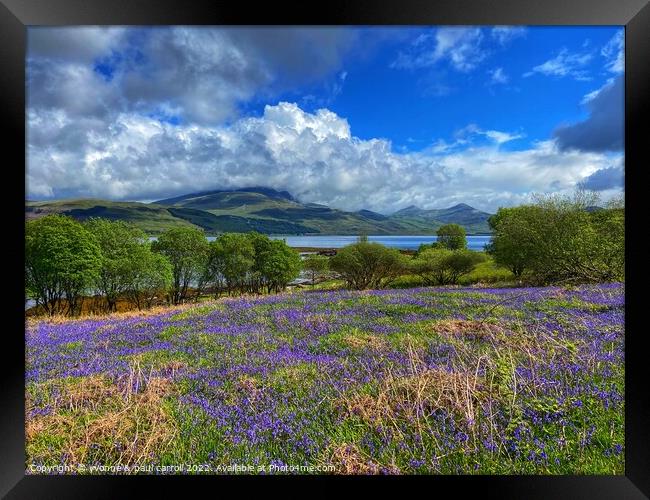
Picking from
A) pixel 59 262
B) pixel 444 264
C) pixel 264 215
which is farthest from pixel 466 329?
pixel 59 262

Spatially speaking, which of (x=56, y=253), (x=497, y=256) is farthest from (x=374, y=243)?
(x=56, y=253)

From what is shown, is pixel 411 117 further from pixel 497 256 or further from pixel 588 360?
pixel 497 256

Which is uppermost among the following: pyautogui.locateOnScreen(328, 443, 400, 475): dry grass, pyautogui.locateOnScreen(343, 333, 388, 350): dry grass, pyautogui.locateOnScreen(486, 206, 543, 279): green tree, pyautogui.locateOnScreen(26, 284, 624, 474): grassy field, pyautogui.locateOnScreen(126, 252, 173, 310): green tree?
pyautogui.locateOnScreen(486, 206, 543, 279): green tree

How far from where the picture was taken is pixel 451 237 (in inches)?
302

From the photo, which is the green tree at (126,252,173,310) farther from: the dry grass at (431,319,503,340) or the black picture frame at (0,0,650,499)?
the dry grass at (431,319,503,340)

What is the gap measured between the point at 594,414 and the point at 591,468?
44 centimetres

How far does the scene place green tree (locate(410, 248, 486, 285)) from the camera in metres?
8.70

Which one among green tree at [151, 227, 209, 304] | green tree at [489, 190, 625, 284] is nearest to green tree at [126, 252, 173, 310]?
green tree at [151, 227, 209, 304]

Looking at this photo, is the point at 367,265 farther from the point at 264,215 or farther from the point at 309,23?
the point at 309,23

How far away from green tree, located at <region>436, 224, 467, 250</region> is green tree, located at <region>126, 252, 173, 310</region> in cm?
657

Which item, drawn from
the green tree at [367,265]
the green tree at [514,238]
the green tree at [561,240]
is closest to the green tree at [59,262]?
the green tree at [367,265]

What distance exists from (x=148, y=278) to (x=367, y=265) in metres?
5.80

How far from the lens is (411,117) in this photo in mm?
4984

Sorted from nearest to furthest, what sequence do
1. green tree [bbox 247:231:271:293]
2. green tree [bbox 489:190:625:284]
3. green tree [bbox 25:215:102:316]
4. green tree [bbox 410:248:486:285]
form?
green tree [bbox 25:215:102:316] → green tree [bbox 489:190:625:284] → green tree [bbox 247:231:271:293] → green tree [bbox 410:248:486:285]
